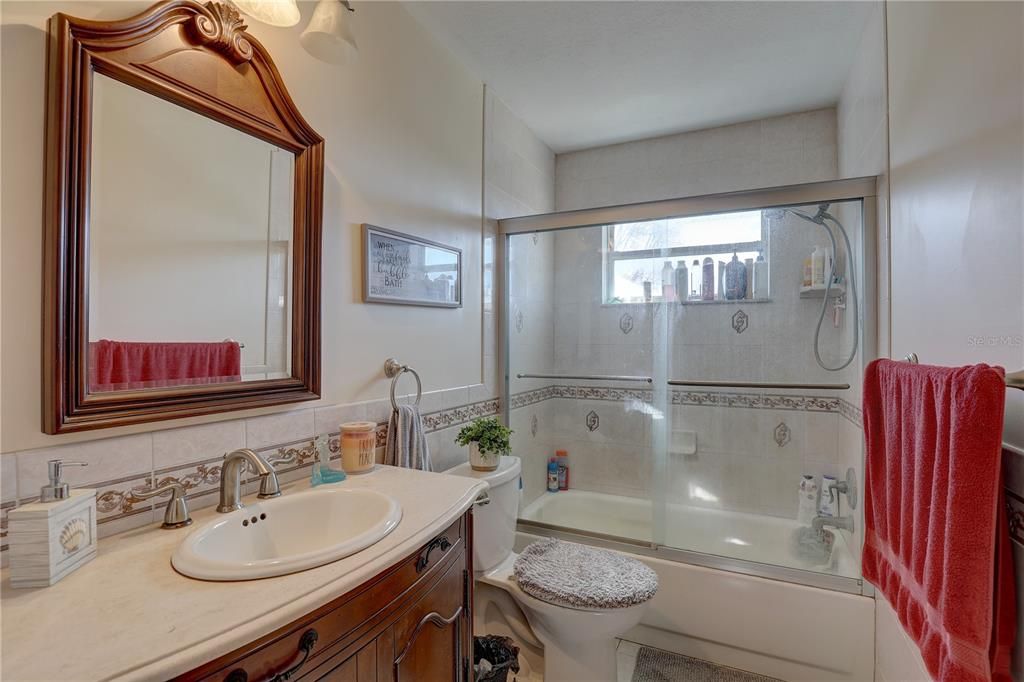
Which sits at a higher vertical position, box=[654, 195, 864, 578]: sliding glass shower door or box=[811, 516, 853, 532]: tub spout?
box=[654, 195, 864, 578]: sliding glass shower door

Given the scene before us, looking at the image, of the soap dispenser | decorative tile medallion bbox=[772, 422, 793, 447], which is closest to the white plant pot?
the soap dispenser

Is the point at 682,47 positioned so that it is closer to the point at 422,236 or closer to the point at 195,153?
the point at 422,236

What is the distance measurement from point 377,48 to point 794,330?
2201 mm

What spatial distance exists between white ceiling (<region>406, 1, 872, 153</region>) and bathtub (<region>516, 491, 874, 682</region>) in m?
2.14

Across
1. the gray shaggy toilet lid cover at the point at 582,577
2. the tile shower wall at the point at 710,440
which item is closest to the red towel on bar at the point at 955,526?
the gray shaggy toilet lid cover at the point at 582,577

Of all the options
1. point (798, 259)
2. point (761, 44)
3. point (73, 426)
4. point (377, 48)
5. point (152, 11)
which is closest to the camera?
point (73, 426)

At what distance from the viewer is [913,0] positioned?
139 cm

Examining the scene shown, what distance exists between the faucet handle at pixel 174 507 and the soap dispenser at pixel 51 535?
0.16 metres

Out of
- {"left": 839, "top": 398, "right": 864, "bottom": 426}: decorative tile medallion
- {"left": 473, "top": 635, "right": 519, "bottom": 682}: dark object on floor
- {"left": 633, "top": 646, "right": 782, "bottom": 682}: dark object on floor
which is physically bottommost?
{"left": 633, "top": 646, "right": 782, "bottom": 682}: dark object on floor

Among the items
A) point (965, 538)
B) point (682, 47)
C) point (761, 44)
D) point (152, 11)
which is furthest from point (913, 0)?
point (152, 11)

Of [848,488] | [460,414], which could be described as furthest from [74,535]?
[848,488]

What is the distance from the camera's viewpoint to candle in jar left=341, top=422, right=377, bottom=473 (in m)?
1.40

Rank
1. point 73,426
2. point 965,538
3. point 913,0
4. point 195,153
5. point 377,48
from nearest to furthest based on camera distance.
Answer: point 965,538, point 73,426, point 195,153, point 913,0, point 377,48

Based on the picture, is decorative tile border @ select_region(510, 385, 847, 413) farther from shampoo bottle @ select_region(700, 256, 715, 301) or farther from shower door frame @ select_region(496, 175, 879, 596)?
shampoo bottle @ select_region(700, 256, 715, 301)
